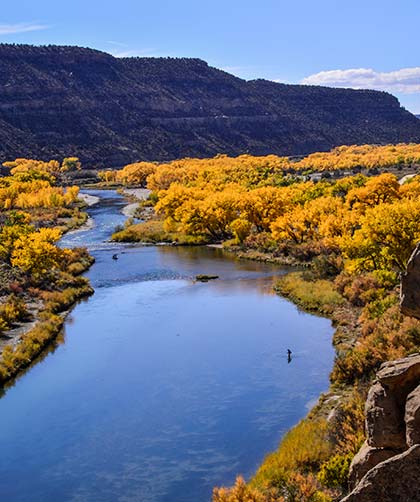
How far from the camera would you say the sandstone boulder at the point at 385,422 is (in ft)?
38.6

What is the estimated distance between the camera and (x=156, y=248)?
7075 cm

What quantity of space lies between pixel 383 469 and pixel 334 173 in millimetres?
108980

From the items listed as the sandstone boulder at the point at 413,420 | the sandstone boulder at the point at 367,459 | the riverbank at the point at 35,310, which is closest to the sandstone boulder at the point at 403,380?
the sandstone boulder at the point at 413,420

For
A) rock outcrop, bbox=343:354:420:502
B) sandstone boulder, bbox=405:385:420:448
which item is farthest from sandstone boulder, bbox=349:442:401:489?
sandstone boulder, bbox=405:385:420:448

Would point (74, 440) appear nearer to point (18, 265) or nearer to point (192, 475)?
point (192, 475)

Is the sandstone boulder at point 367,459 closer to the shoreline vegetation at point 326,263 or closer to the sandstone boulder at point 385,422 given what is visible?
the sandstone boulder at point 385,422

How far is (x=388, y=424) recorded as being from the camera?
11.9 metres

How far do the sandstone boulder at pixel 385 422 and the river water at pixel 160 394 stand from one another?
1120 cm

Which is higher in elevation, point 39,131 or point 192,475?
point 39,131

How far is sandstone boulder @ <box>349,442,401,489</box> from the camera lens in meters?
11.9

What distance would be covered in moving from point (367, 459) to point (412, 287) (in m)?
3.29

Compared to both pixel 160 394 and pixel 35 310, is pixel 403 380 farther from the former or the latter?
pixel 35 310

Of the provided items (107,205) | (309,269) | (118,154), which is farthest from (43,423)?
(118,154)

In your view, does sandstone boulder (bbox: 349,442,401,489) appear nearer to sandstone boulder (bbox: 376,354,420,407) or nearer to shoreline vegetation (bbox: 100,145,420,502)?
sandstone boulder (bbox: 376,354,420,407)
